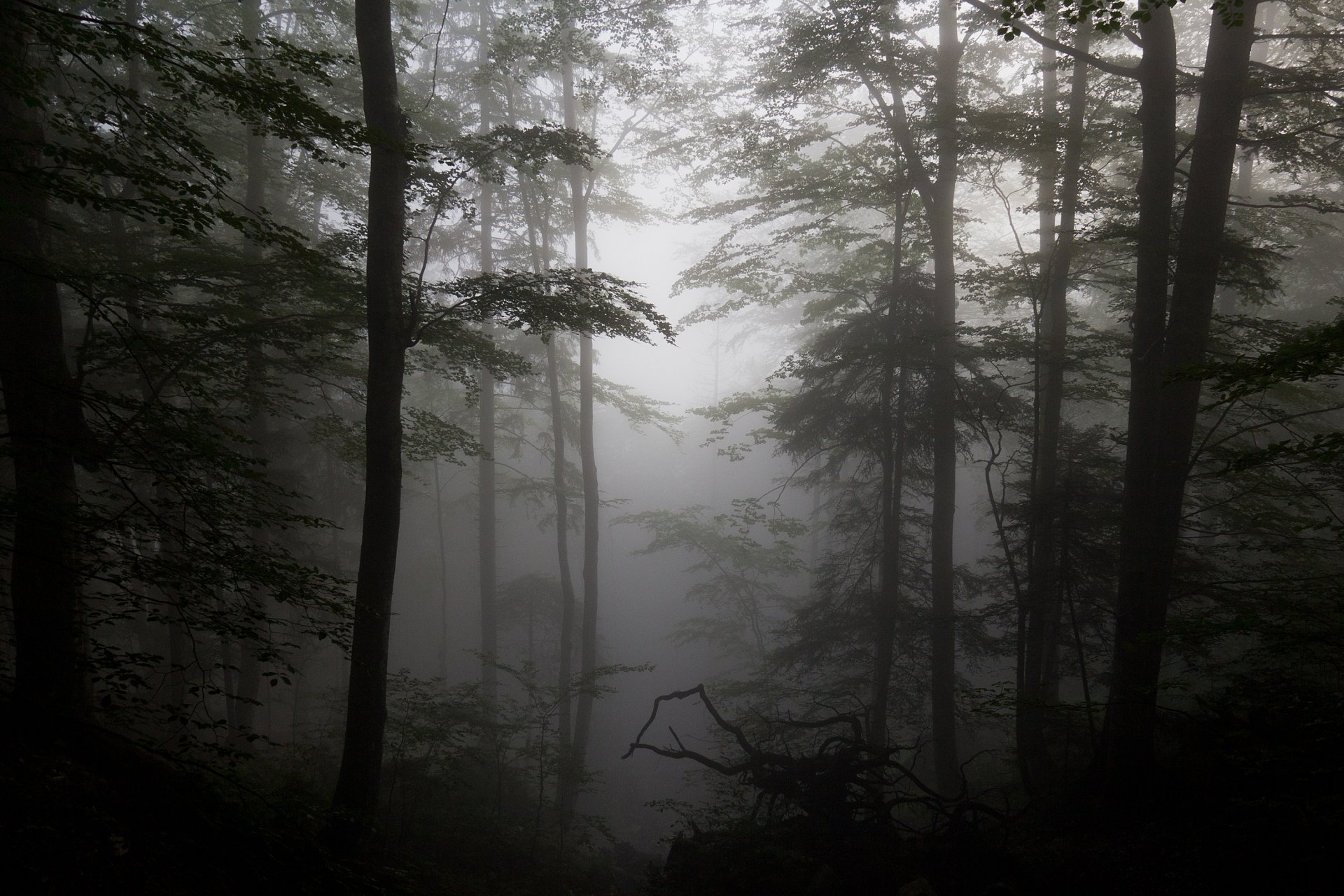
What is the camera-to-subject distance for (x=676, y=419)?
15344mm

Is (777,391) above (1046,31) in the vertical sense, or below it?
below

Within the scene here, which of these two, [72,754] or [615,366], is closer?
[72,754]

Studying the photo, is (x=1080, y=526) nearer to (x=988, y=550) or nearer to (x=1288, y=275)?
(x=1288, y=275)

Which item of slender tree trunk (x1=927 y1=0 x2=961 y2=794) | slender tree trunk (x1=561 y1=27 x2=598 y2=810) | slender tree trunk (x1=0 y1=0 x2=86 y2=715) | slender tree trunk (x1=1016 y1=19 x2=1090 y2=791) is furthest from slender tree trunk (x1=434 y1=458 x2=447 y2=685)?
slender tree trunk (x1=1016 y1=19 x2=1090 y2=791)

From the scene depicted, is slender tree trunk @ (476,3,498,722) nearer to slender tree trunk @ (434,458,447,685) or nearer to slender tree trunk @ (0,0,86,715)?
slender tree trunk @ (434,458,447,685)

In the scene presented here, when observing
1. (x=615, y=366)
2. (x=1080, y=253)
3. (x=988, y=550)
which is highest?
(x=615, y=366)

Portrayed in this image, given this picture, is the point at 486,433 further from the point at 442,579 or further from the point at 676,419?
the point at 442,579

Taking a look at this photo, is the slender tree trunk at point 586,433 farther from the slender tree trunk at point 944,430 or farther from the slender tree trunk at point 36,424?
the slender tree trunk at point 36,424

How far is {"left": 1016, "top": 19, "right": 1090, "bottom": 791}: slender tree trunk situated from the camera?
8.59 m

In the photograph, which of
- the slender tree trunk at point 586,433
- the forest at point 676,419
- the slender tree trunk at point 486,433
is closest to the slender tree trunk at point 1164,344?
the forest at point 676,419

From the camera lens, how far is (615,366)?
59.3 metres

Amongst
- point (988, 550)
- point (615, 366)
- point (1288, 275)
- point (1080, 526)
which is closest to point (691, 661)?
point (988, 550)

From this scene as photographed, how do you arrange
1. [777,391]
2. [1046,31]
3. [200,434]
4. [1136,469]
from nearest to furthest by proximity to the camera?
[200,434]
[1136,469]
[1046,31]
[777,391]

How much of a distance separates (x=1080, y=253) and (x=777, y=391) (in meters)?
6.21
